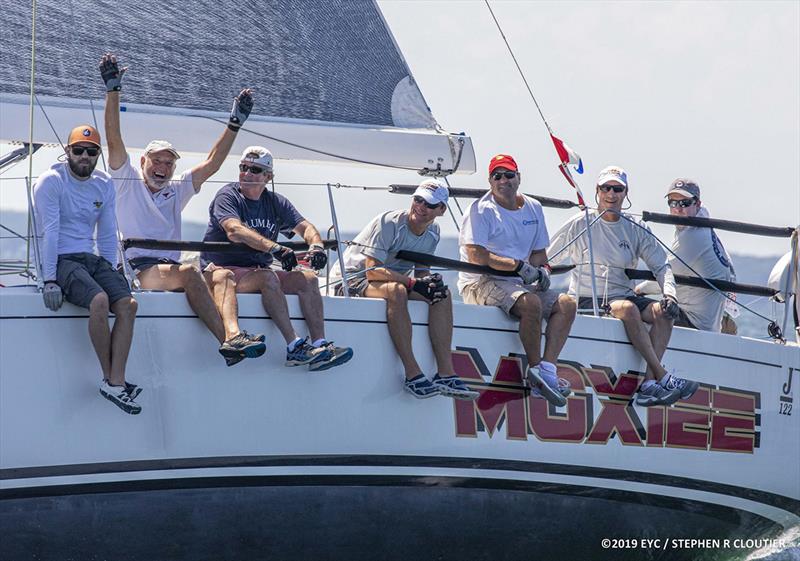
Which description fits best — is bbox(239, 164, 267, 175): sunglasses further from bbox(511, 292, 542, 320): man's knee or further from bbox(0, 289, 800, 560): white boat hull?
bbox(511, 292, 542, 320): man's knee

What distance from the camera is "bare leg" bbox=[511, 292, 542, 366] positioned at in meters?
7.13

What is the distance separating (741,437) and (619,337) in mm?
1204

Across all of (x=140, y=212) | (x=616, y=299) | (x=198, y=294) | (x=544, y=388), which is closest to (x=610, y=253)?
(x=616, y=299)

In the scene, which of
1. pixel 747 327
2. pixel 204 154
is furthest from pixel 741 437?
pixel 747 327

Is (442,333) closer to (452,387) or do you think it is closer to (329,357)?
(452,387)

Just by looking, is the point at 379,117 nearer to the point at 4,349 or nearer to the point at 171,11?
the point at 171,11

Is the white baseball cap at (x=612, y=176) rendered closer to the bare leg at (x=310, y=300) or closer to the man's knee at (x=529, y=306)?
the man's knee at (x=529, y=306)

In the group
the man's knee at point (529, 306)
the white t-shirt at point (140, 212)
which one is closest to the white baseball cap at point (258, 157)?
the white t-shirt at point (140, 212)

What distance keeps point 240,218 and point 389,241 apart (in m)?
0.83

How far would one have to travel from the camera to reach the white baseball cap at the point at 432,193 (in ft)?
22.7

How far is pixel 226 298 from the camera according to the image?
20.7 ft

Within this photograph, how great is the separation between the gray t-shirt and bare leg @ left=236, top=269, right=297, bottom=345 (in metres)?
0.70

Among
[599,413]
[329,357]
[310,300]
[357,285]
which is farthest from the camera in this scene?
[599,413]

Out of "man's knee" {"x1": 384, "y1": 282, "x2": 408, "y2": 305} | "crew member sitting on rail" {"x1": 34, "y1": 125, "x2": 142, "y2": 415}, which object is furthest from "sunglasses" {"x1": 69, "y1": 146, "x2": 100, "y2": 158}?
"man's knee" {"x1": 384, "y1": 282, "x2": 408, "y2": 305}
